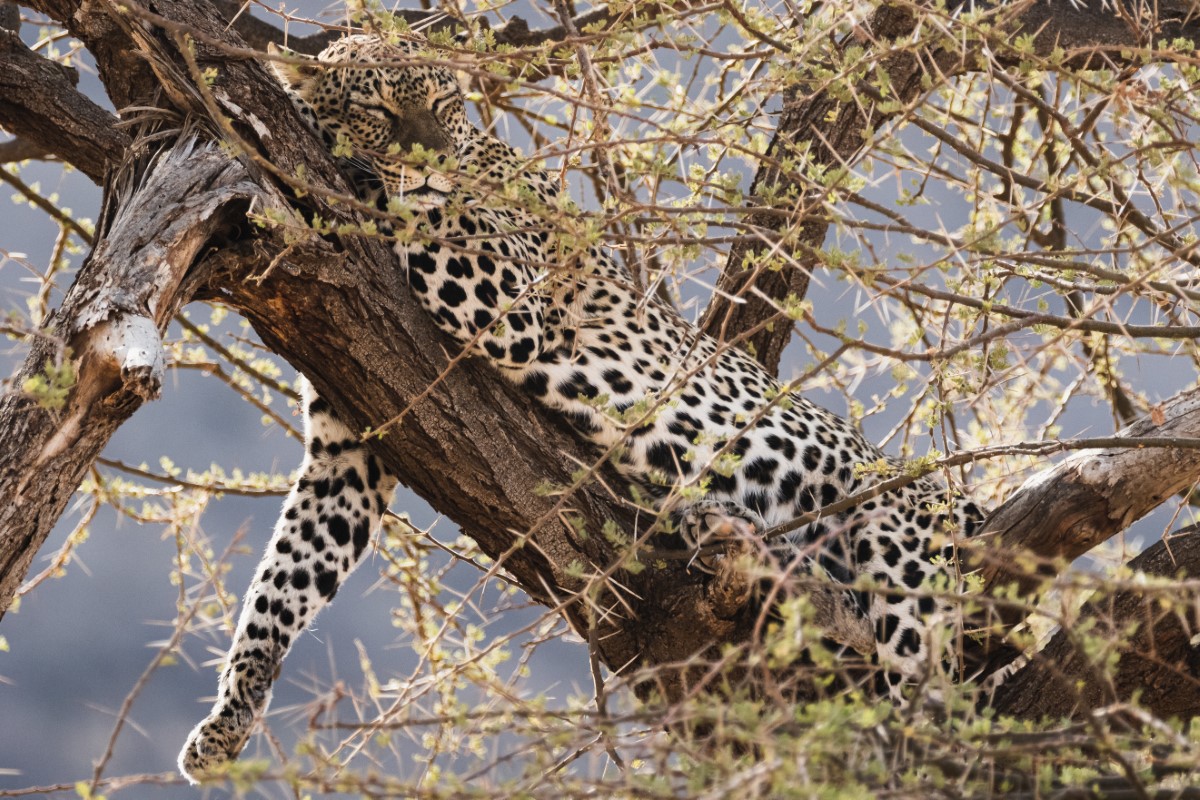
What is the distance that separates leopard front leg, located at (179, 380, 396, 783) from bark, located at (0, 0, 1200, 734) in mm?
634

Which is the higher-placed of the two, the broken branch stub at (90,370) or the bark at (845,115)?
the bark at (845,115)

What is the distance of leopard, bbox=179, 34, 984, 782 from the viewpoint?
4.53m

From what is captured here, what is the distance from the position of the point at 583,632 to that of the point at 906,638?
1087 mm

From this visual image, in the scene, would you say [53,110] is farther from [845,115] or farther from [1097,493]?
[1097,493]

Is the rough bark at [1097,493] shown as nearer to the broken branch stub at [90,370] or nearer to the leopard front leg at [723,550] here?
the leopard front leg at [723,550]

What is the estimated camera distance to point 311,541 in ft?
16.2

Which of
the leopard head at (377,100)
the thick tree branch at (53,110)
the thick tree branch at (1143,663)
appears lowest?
the thick tree branch at (1143,663)

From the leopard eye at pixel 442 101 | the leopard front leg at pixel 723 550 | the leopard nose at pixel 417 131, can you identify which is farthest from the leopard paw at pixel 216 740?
the leopard eye at pixel 442 101

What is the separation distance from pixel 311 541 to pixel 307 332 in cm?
111

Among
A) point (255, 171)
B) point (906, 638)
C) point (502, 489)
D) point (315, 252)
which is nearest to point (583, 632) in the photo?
point (502, 489)

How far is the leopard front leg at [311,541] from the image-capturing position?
4.83 metres

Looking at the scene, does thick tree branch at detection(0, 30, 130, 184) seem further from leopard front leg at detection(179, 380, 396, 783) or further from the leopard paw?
the leopard paw

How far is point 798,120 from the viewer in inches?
229

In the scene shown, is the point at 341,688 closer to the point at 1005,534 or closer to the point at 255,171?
the point at 255,171
